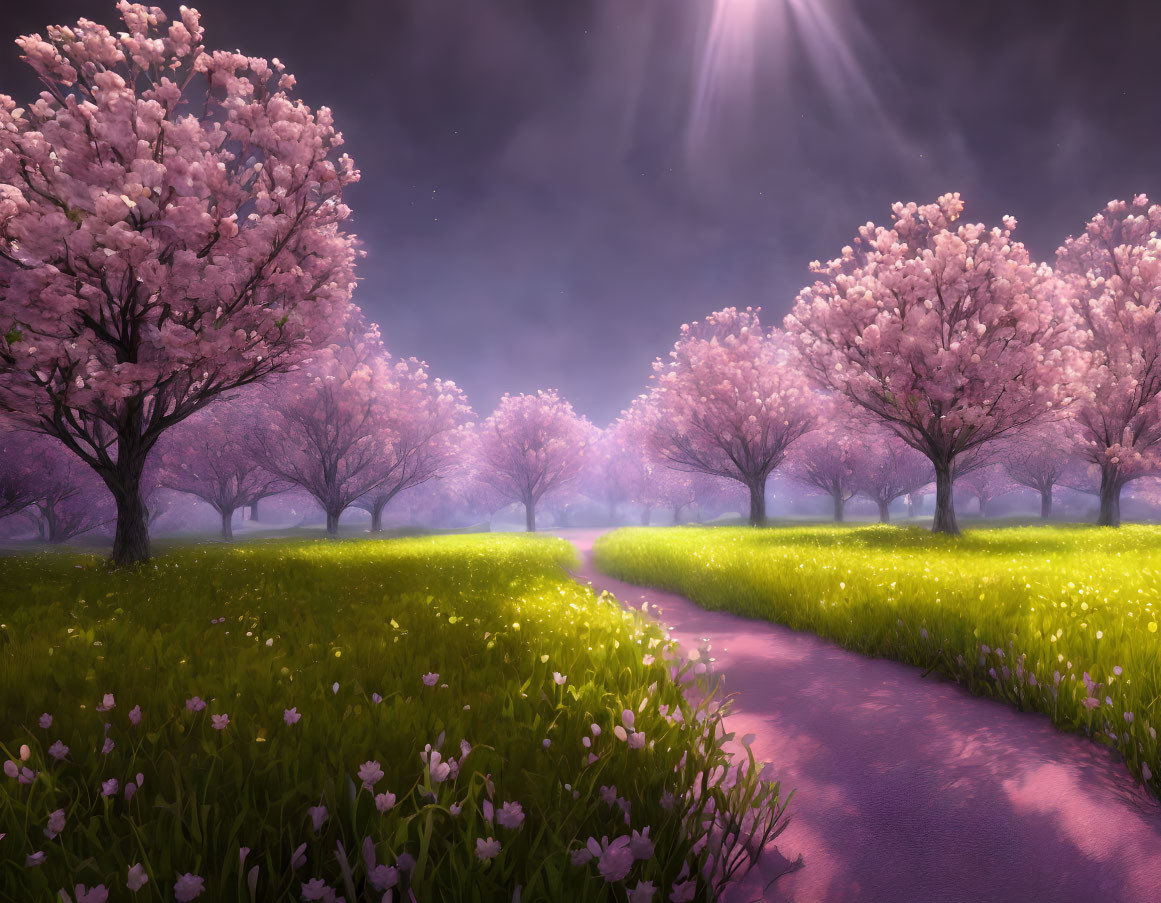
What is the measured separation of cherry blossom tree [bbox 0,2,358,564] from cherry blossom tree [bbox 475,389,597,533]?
113 feet

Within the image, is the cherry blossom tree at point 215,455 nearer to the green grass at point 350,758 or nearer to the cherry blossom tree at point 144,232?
the cherry blossom tree at point 144,232

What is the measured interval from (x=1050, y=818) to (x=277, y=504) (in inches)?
2923

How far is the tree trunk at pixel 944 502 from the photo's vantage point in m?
18.6

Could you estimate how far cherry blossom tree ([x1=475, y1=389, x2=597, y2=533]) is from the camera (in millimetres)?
47312

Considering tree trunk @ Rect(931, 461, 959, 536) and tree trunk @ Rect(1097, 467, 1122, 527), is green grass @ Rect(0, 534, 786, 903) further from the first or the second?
tree trunk @ Rect(1097, 467, 1122, 527)

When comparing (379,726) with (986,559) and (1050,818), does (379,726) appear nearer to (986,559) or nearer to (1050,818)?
(1050,818)

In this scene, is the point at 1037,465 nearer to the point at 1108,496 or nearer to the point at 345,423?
the point at 1108,496

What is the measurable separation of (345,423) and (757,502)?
915 inches

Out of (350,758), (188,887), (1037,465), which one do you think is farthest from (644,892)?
(1037,465)

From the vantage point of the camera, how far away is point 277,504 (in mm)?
65750

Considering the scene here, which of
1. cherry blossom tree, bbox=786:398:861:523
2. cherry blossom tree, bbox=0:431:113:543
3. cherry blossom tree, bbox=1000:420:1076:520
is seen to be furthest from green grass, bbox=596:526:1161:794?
cherry blossom tree, bbox=0:431:113:543

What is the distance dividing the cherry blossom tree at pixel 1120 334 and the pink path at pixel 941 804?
21138 millimetres

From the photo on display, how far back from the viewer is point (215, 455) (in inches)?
1352

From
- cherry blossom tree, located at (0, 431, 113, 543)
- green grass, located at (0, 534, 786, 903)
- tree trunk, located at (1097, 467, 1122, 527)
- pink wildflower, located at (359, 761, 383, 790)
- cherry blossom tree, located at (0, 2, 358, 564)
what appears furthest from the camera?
cherry blossom tree, located at (0, 431, 113, 543)
